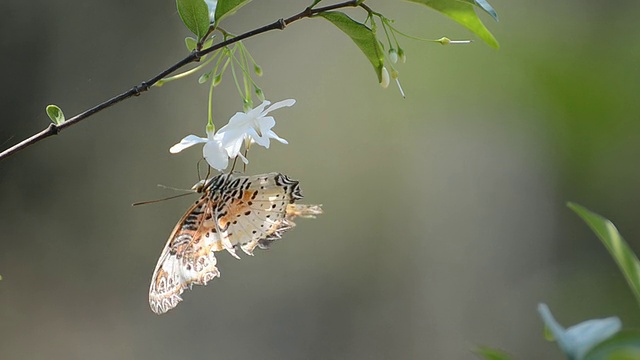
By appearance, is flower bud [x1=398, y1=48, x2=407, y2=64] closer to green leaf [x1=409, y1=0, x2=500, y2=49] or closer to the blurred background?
green leaf [x1=409, y1=0, x2=500, y2=49]

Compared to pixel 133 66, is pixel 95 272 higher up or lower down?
lower down

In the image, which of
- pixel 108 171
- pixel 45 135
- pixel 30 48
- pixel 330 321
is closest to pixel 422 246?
pixel 330 321

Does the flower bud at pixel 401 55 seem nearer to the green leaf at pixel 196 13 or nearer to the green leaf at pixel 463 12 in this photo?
the green leaf at pixel 463 12

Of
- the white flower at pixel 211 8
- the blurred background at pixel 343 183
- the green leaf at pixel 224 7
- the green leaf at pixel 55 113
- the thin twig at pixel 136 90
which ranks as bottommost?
the blurred background at pixel 343 183

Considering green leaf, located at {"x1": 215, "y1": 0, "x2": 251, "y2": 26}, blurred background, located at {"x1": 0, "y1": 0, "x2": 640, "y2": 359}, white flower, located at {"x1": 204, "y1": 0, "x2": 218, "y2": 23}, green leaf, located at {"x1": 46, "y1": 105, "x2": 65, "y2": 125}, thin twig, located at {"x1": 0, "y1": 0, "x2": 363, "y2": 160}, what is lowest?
blurred background, located at {"x1": 0, "y1": 0, "x2": 640, "y2": 359}

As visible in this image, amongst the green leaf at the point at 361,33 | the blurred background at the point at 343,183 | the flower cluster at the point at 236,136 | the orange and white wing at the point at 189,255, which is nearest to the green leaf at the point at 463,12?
the green leaf at the point at 361,33

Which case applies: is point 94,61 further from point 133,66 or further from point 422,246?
point 422,246

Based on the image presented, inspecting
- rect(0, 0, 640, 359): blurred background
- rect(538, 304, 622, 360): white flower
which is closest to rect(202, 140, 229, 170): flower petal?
rect(538, 304, 622, 360): white flower
